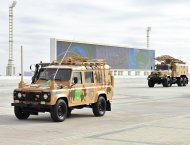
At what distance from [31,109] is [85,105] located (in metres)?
2.34

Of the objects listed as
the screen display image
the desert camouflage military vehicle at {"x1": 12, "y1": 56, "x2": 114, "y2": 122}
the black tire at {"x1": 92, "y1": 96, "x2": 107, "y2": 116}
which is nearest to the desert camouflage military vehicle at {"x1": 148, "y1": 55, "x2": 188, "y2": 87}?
the screen display image

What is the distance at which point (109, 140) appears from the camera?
11.2 m

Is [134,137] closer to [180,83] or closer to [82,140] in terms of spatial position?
[82,140]

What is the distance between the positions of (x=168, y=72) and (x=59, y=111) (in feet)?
120

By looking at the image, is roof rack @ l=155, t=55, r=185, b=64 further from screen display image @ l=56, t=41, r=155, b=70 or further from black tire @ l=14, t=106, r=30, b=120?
black tire @ l=14, t=106, r=30, b=120

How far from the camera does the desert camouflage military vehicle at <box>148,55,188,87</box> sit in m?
49.5

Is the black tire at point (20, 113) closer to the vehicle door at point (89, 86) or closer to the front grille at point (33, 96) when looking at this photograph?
the front grille at point (33, 96)

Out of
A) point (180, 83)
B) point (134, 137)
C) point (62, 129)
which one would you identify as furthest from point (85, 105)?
point (180, 83)

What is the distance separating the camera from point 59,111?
49.8 ft

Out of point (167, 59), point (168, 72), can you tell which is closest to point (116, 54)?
point (167, 59)

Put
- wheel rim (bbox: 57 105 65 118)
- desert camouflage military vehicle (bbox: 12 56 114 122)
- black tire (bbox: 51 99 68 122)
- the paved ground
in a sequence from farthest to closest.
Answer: wheel rim (bbox: 57 105 65 118) → desert camouflage military vehicle (bbox: 12 56 114 122) → black tire (bbox: 51 99 68 122) → the paved ground

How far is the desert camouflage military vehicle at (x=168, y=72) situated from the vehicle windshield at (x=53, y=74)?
33.7 metres

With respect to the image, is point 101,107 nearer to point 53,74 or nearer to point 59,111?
point 53,74

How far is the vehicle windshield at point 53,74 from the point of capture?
16.1 metres
